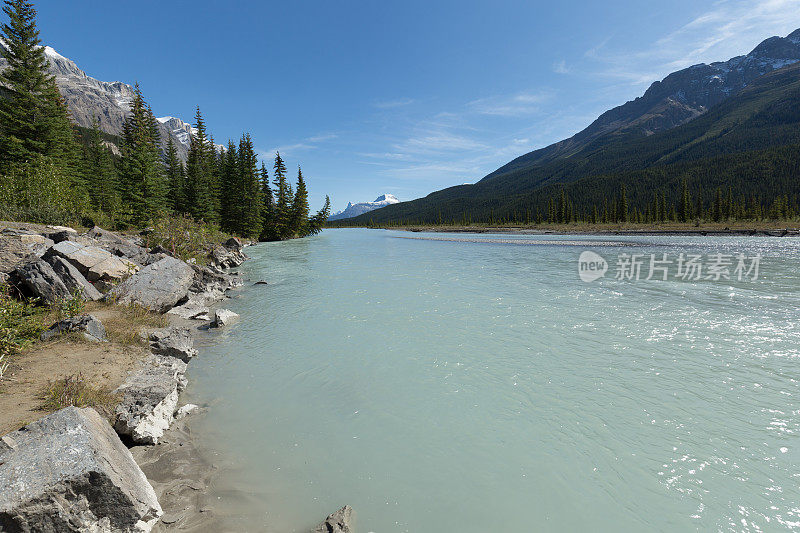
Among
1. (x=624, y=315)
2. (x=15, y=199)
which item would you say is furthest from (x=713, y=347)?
(x=15, y=199)

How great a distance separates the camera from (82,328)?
339 inches

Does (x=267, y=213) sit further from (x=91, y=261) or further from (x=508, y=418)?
(x=508, y=418)

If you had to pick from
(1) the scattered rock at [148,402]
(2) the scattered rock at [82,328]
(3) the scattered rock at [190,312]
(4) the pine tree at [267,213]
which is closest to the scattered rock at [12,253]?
(2) the scattered rock at [82,328]

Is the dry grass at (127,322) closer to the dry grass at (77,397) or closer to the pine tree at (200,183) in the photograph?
the dry grass at (77,397)

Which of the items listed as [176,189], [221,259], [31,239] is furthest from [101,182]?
[31,239]

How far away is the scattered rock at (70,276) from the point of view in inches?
412

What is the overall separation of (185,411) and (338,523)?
16.0ft

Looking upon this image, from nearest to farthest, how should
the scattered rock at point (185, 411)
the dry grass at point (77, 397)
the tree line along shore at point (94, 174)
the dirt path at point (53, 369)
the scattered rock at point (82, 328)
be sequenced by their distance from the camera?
the dirt path at point (53, 369) → the dry grass at point (77, 397) → the scattered rock at point (185, 411) → the scattered rock at point (82, 328) → the tree line along shore at point (94, 174)

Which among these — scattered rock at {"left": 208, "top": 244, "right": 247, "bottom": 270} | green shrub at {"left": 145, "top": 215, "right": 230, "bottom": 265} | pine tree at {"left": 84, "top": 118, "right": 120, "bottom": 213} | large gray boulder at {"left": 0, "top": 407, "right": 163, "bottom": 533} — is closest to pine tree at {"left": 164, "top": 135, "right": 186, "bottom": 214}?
pine tree at {"left": 84, "top": 118, "right": 120, "bottom": 213}

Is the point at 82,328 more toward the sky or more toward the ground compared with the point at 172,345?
more toward the sky

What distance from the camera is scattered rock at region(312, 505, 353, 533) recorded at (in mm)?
4113

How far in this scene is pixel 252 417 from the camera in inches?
277

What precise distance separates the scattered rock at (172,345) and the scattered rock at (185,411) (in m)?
2.93

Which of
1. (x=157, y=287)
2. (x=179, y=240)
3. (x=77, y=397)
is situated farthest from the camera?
(x=179, y=240)
